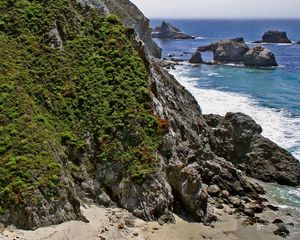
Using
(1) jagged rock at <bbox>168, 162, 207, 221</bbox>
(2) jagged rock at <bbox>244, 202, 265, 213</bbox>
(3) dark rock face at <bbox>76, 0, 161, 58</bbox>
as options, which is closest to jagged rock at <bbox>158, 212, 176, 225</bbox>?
(1) jagged rock at <bbox>168, 162, 207, 221</bbox>

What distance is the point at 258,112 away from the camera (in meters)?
82.3

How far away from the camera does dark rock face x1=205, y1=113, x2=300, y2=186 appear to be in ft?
182

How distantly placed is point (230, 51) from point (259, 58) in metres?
12.8

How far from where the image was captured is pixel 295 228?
43.2m

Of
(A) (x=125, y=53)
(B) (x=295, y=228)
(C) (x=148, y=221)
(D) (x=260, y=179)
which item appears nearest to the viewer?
(C) (x=148, y=221)

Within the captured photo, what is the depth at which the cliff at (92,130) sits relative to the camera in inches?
1510

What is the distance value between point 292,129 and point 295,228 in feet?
104

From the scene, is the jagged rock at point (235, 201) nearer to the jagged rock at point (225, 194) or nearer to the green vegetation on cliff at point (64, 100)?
the jagged rock at point (225, 194)

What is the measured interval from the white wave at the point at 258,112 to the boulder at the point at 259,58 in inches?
1510

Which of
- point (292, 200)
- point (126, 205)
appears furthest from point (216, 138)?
point (126, 205)

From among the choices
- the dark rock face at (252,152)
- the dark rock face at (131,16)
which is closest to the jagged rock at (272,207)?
the dark rock face at (252,152)

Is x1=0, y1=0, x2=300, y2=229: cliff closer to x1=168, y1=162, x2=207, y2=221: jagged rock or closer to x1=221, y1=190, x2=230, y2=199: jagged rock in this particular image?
x1=168, y1=162, x2=207, y2=221: jagged rock

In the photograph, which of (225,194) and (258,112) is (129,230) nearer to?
(225,194)

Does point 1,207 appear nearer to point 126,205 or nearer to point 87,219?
point 87,219
